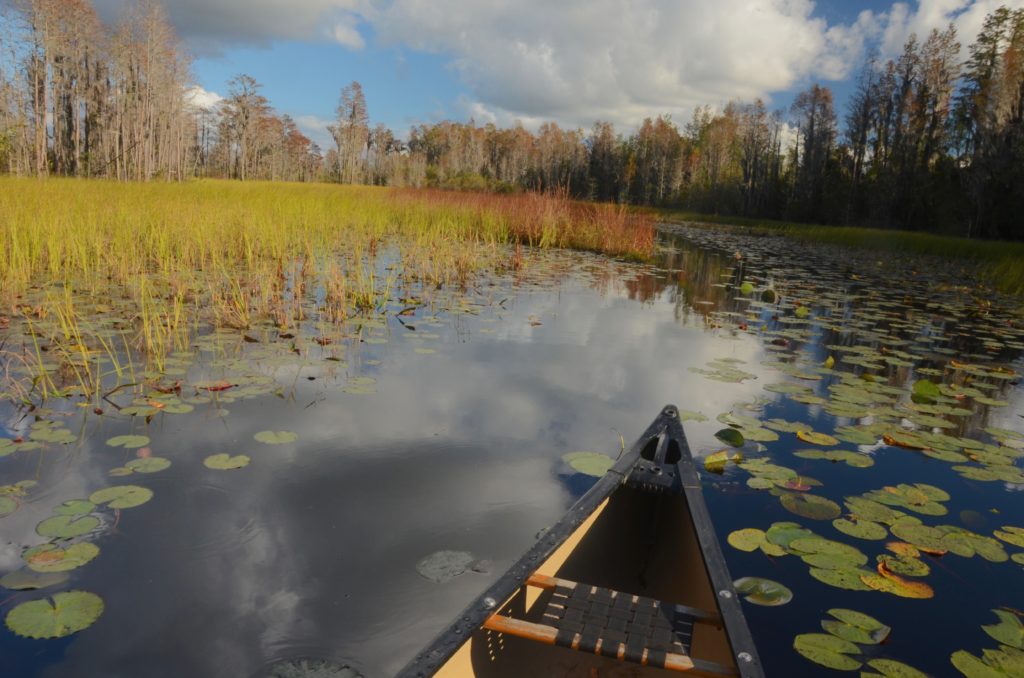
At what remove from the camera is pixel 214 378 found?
3.55m

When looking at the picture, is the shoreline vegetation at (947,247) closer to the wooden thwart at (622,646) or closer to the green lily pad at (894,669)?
the green lily pad at (894,669)

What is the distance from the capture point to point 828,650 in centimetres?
162

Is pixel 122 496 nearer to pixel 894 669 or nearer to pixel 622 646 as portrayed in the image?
pixel 622 646

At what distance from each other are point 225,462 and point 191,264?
201 inches

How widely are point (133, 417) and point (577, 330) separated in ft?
12.1

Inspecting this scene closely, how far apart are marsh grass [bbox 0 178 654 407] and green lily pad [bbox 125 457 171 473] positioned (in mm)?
849

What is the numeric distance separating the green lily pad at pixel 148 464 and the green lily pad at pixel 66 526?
36 centimetres

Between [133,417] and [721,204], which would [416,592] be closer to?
[133,417]

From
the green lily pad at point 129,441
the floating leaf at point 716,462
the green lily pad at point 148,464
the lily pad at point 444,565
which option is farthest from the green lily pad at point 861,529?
the green lily pad at point 129,441

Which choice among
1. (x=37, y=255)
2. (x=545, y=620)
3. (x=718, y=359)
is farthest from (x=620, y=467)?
(x=37, y=255)

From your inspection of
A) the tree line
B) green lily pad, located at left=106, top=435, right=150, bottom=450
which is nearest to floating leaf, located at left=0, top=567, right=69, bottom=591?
→ green lily pad, located at left=106, top=435, right=150, bottom=450

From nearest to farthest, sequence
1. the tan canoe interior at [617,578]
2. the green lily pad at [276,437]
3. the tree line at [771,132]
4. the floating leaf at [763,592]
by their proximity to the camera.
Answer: the tan canoe interior at [617,578] < the floating leaf at [763,592] < the green lily pad at [276,437] < the tree line at [771,132]

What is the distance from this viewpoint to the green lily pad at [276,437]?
2.77 meters

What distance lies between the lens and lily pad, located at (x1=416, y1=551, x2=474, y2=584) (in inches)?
75.3
